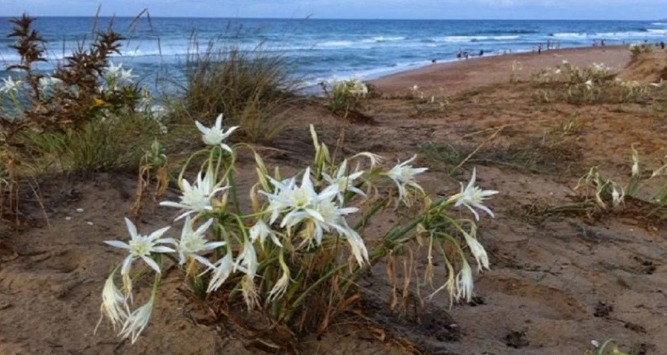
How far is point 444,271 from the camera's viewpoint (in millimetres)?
2549

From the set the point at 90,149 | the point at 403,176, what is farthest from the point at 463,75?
the point at 403,176

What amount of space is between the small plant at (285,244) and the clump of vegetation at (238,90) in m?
2.34

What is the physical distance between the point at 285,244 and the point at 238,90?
3618 millimetres

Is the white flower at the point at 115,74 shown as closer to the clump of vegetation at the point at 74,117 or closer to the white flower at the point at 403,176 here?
the clump of vegetation at the point at 74,117

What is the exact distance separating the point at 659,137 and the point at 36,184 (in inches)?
166

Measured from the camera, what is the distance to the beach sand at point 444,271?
1.86m

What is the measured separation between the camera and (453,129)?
5500 mm

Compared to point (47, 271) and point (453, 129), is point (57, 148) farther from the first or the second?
point (453, 129)

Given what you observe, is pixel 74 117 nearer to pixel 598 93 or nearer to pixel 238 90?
pixel 238 90

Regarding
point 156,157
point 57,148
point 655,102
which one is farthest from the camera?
point 655,102

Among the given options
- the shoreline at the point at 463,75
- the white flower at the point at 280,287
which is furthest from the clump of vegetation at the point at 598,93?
the white flower at the point at 280,287

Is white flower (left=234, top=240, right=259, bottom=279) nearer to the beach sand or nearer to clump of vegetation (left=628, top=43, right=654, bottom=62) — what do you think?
the beach sand

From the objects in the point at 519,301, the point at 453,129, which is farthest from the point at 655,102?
the point at 519,301

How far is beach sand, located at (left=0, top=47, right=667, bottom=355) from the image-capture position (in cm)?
186
